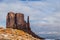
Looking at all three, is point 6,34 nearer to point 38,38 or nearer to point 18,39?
point 18,39

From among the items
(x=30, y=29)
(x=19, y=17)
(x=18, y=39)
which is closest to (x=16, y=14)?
(x=19, y=17)

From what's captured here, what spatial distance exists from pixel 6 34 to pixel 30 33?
369 centimetres

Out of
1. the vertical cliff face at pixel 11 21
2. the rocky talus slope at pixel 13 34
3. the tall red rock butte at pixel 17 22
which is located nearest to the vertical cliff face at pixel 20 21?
the tall red rock butte at pixel 17 22

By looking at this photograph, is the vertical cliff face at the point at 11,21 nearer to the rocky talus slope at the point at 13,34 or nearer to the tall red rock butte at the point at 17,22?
the tall red rock butte at the point at 17,22

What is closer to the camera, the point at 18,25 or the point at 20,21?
the point at 20,21

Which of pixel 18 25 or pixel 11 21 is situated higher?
pixel 11 21

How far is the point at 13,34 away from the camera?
2248 cm

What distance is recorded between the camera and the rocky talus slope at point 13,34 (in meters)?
21.4

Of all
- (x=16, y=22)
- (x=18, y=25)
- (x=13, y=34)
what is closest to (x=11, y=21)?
(x=16, y=22)

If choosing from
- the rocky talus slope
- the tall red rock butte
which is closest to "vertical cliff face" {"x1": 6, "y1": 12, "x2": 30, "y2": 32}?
the tall red rock butte

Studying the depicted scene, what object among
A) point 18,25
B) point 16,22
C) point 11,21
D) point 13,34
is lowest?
point 13,34

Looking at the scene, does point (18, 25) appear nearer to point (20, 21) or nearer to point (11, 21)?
point (20, 21)

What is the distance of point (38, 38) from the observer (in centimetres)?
2456

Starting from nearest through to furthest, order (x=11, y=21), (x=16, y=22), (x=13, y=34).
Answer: (x=13, y=34) < (x=11, y=21) < (x=16, y=22)
